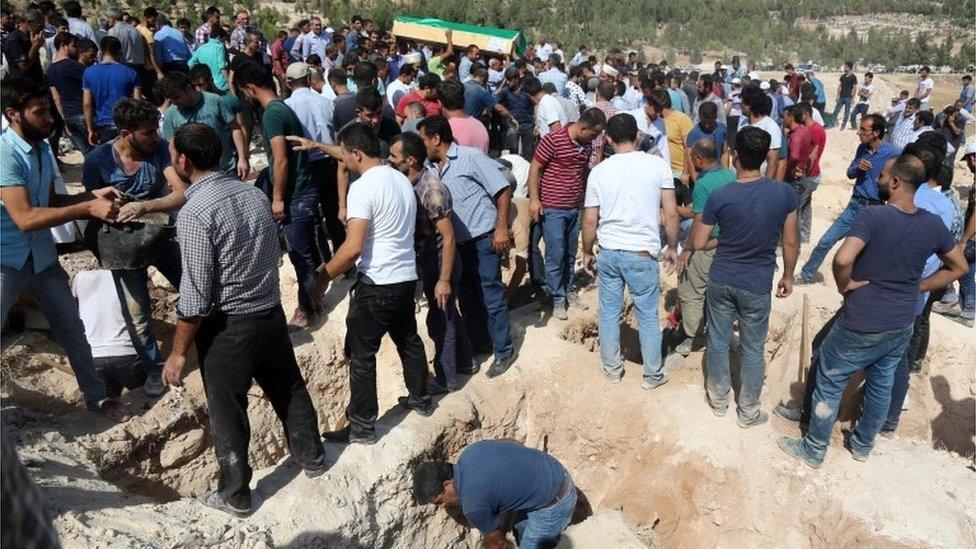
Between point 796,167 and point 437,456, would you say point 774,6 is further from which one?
point 437,456

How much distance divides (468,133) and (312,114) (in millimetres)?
1324

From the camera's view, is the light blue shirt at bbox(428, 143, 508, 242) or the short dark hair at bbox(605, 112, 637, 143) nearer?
the short dark hair at bbox(605, 112, 637, 143)

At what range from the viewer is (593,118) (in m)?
5.53

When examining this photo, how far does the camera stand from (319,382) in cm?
609

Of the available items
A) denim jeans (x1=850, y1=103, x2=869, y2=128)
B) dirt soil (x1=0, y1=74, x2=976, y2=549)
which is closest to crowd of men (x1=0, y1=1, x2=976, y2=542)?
dirt soil (x1=0, y1=74, x2=976, y2=549)

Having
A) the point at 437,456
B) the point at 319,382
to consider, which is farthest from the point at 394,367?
the point at 437,456

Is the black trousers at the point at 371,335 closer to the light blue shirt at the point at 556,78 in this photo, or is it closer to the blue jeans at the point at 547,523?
the blue jeans at the point at 547,523

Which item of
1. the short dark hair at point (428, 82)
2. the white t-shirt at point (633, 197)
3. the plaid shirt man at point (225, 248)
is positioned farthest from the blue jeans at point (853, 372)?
the short dark hair at point (428, 82)

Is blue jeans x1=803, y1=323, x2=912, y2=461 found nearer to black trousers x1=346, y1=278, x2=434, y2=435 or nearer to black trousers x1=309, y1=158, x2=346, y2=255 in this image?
black trousers x1=346, y1=278, x2=434, y2=435

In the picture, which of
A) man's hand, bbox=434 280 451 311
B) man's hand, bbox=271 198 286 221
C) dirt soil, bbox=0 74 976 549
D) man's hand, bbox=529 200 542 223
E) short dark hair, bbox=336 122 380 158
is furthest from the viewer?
man's hand, bbox=529 200 542 223

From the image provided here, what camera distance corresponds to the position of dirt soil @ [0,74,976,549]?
405 centimetres

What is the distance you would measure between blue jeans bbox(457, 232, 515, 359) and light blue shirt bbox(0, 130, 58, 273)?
2.73m

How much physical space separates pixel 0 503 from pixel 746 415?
16.7 feet

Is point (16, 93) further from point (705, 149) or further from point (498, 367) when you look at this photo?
point (705, 149)
